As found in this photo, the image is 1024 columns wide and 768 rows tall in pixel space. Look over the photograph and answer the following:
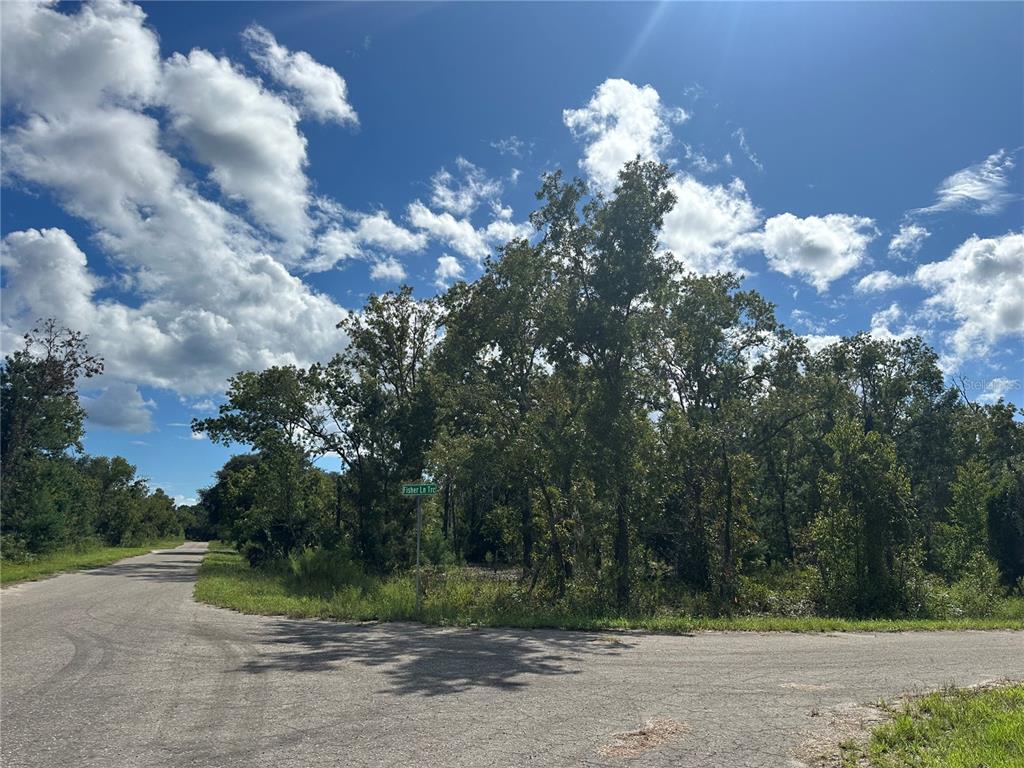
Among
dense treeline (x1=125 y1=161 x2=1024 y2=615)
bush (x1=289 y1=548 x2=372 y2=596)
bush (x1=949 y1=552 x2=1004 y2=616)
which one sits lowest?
bush (x1=289 y1=548 x2=372 y2=596)

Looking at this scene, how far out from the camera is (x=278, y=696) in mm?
6820

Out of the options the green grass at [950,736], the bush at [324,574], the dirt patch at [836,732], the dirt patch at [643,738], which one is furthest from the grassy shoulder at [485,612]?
the dirt patch at [643,738]

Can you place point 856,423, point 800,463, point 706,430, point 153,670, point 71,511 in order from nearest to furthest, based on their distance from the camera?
point 153,670 → point 706,430 → point 856,423 → point 800,463 → point 71,511

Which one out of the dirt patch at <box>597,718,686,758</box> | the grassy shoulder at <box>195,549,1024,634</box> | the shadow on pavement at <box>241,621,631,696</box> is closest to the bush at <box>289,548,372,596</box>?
the grassy shoulder at <box>195,549,1024,634</box>

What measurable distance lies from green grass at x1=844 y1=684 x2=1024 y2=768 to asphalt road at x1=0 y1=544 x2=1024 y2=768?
603mm

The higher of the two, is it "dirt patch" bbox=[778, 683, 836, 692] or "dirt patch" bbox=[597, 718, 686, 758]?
"dirt patch" bbox=[778, 683, 836, 692]

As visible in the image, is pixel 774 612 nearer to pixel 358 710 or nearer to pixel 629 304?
pixel 629 304

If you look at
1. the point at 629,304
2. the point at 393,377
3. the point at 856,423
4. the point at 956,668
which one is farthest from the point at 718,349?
the point at 956,668

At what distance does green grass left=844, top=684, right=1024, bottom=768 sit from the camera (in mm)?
4957

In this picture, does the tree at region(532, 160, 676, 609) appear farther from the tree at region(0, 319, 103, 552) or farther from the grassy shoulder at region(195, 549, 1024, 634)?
the tree at region(0, 319, 103, 552)

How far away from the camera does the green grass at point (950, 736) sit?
496cm

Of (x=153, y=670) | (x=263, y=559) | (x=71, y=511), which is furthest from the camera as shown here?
(x=71, y=511)

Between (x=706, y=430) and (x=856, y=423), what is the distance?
5.51 meters

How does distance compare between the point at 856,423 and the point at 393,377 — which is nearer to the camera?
the point at 856,423
